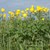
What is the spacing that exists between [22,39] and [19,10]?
30.8 inches

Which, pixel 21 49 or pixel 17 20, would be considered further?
pixel 17 20

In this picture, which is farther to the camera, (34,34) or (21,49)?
(34,34)

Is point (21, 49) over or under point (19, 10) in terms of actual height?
under

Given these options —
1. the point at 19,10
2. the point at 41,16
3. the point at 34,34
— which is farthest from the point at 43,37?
the point at 19,10

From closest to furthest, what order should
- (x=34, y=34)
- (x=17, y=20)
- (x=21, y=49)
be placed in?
(x=21, y=49) → (x=34, y=34) → (x=17, y=20)

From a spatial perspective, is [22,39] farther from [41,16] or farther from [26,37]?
[41,16]

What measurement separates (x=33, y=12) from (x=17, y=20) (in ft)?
1.22

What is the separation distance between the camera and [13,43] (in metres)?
4.59

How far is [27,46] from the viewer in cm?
453

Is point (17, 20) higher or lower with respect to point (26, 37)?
higher

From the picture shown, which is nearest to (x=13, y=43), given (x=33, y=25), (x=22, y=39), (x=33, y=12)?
(x=22, y=39)

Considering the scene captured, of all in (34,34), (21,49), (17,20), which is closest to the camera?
(21,49)

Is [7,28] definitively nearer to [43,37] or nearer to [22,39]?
[22,39]

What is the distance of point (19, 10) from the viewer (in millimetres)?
5305
